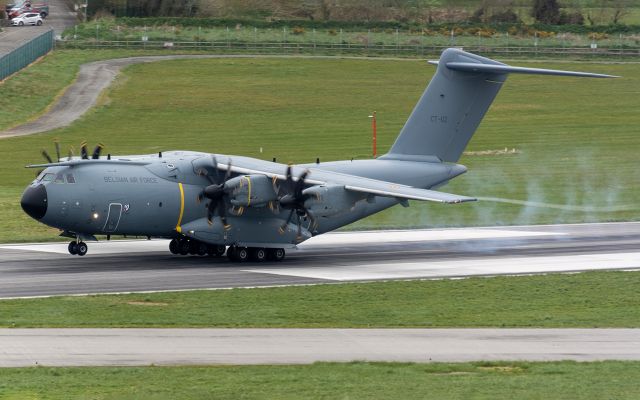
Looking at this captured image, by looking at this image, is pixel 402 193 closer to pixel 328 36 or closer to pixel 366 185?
pixel 366 185

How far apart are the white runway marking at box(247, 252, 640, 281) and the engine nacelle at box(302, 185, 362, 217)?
186cm

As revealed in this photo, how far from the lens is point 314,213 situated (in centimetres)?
3406

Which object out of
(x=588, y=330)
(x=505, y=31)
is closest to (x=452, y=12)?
(x=505, y=31)

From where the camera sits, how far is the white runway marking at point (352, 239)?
127ft

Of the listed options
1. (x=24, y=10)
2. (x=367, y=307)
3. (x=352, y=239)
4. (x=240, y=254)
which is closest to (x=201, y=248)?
(x=240, y=254)

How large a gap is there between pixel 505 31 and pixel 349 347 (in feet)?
297

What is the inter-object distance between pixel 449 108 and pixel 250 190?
8766 mm

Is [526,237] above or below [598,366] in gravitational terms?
below

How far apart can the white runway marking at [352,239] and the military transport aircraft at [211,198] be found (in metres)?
2.68

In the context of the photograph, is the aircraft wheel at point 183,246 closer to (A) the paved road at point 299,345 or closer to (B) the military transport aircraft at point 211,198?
(B) the military transport aircraft at point 211,198

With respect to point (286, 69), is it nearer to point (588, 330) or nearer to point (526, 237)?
point (526, 237)

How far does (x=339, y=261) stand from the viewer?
3678 centimetres

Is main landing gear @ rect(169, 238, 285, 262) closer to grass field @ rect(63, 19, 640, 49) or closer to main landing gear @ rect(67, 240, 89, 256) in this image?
main landing gear @ rect(67, 240, 89, 256)

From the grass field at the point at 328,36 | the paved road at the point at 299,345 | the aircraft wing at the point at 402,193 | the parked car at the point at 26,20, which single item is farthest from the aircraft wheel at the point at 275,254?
the parked car at the point at 26,20
